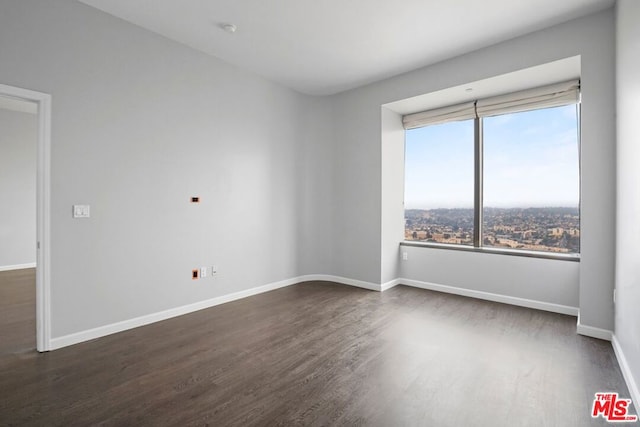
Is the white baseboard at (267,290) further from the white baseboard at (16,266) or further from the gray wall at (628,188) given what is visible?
the white baseboard at (16,266)

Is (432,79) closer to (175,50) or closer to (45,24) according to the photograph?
(175,50)

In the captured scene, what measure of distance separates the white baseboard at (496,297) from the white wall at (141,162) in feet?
7.54

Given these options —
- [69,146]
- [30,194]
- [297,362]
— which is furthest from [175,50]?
[30,194]

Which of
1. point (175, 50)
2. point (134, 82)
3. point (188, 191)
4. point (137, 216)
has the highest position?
point (175, 50)

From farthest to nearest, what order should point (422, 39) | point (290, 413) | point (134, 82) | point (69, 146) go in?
point (422, 39)
point (134, 82)
point (69, 146)
point (290, 413)

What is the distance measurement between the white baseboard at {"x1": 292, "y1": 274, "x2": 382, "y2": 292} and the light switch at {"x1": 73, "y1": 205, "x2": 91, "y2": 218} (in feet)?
10.00

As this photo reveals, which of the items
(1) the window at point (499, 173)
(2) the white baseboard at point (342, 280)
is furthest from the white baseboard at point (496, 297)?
(1) the window at point (499, 173)

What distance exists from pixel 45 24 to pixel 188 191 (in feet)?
6.18

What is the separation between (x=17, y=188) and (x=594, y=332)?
9.38 metres

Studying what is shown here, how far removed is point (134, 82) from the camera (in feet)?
10.6

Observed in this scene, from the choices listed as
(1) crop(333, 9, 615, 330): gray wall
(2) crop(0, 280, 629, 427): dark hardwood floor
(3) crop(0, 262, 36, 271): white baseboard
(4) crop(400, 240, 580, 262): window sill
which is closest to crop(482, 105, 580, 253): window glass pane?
(4) crop(400, 240, 580, 262): window sill

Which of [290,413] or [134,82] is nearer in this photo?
[290,413]

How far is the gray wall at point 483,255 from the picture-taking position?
2918 millimetres

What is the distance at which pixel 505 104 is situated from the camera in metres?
4.09
